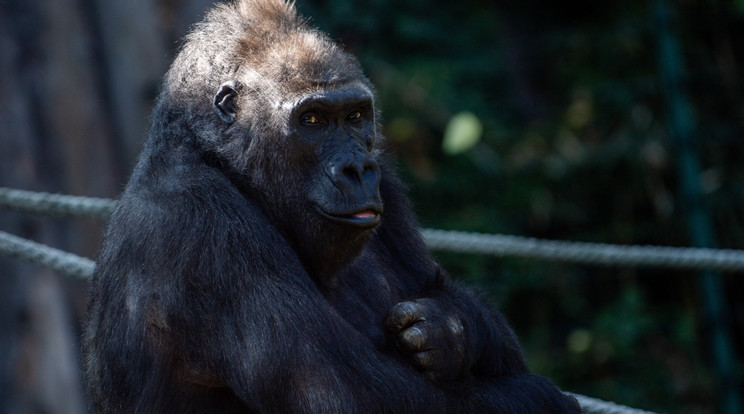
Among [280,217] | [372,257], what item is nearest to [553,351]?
[372,257]

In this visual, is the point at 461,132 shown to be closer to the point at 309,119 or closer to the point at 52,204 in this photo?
the point at 52,204

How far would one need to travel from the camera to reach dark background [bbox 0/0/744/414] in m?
6.80

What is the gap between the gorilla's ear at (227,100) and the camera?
10.6ft

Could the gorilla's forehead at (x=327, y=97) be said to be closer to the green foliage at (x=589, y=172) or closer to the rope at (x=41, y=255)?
the rope at (x=41, y=255)

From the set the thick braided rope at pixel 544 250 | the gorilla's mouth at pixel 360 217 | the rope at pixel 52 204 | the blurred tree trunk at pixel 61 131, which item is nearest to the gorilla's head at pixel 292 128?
the gorilla's mouth at pixel 360 217

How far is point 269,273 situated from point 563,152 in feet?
17.8

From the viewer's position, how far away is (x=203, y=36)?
11.3 ft

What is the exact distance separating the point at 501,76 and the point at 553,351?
2447 millimetres

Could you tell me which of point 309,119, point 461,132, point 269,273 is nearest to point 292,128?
point 309,119

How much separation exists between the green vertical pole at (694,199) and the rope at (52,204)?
4.08 metres

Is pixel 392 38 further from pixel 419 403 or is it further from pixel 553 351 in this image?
pixel 419 403

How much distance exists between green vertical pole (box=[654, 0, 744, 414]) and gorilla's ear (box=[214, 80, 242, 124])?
4367mm

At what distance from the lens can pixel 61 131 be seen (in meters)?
6.71

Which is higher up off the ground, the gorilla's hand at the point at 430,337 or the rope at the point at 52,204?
the gorilla's hand at the point at 430,337
